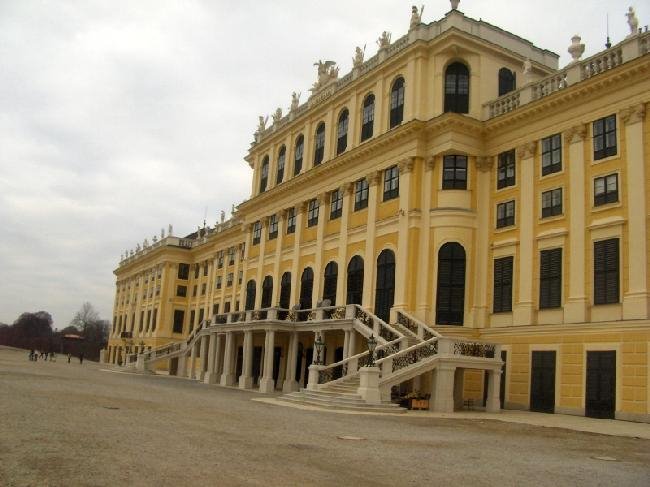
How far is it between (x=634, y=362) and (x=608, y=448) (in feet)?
32.0

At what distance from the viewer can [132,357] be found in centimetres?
6188

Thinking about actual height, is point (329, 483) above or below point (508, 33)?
below

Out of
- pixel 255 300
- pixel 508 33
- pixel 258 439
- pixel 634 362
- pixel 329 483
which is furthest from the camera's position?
pixel 255 300

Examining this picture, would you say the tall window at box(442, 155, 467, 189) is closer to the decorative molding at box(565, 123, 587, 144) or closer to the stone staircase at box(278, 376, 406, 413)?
the decorative molding at box(565, 123, 587, 144)

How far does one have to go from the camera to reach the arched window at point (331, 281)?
1519 inches

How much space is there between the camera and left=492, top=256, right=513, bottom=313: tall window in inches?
1193

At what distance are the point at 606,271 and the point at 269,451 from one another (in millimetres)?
18933

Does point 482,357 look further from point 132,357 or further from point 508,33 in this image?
point 132,357

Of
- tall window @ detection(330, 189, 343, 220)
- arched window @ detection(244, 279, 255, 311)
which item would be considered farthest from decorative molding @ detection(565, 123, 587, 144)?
arched window @ detection(244, 279, 255, 311)

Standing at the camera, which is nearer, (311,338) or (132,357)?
(311,338)

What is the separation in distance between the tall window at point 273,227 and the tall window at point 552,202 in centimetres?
2195

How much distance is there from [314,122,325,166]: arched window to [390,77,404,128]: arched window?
7.30 m

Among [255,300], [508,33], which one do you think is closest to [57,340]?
[255,300]

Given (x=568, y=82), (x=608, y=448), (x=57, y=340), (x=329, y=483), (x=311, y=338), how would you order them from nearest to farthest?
(x=329, y=483), (x=608, y=448), (x=568, y=82), (x=311, y=338), (x=57, y=340)
